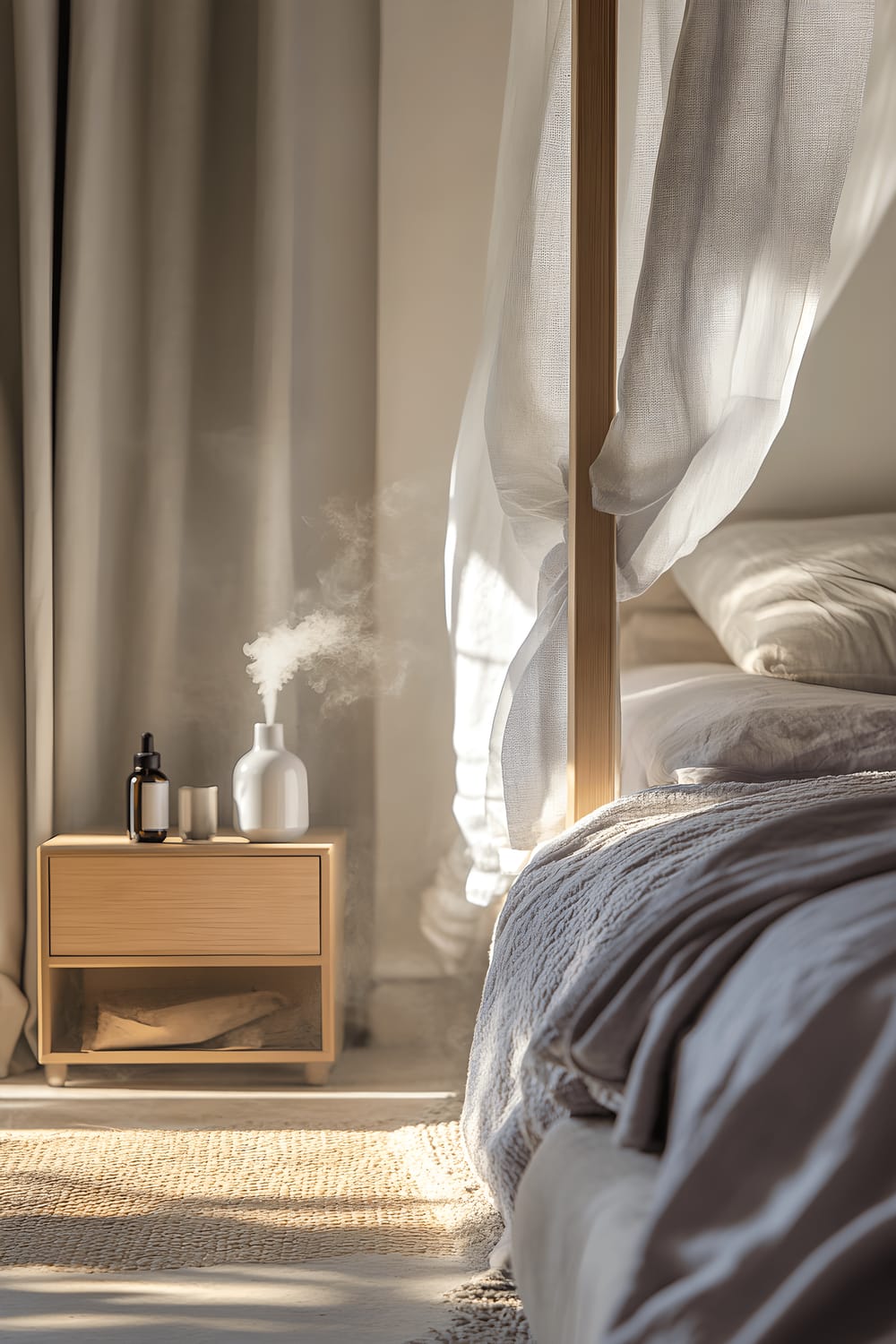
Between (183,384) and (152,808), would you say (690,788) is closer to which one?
(152,808)

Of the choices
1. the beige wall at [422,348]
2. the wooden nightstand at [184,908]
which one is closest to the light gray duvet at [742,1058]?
the wooden nightstand at [184,908]

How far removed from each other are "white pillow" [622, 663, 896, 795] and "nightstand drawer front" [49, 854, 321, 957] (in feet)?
2.54

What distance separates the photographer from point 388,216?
253 cm

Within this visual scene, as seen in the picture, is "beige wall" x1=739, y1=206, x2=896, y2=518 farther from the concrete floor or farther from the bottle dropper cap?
the concrete floor

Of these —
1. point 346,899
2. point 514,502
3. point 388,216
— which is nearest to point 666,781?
point 514,502

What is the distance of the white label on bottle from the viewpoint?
225 cm

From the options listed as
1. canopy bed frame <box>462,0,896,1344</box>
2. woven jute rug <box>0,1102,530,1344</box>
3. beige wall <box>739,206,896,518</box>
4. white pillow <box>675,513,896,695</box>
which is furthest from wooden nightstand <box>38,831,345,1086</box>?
beige wall <box>739,206,896,518</box>

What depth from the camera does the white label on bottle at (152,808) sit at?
225 cm

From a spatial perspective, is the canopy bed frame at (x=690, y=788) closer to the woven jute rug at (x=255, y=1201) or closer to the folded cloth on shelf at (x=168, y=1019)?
the woven jute rug at (x=255, y=1201)

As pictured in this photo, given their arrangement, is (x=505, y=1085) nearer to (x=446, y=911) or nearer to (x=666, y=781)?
(x=666, y=781)

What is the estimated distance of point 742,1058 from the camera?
0.72m

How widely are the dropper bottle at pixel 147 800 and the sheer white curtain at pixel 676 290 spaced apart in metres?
0.64

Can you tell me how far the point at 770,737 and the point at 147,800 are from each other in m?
1.20

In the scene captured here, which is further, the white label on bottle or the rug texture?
the white label on bottle
